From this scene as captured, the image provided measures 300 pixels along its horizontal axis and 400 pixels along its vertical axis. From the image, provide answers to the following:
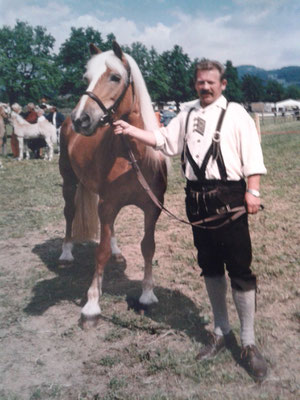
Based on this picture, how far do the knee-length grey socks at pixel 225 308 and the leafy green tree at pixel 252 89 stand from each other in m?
93.3

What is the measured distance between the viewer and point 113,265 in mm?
4477

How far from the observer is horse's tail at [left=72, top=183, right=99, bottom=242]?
4617 millimetres

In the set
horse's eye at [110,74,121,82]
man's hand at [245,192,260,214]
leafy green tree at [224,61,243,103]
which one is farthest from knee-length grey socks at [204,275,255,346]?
leafy green tree at [224,61,243,103]

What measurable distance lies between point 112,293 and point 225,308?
4.52 feet

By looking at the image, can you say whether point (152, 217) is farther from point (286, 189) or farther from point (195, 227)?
point (286, 189)

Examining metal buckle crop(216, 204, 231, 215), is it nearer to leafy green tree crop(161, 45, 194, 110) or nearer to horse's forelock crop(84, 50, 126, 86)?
horse's forelock crop(84, 50, 126, 86)

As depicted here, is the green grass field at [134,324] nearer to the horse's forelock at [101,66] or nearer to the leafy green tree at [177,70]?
the horse's forelock at [101,66]

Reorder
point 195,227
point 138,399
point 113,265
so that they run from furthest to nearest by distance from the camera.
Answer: point 113,265 → point 195,227 → point 138,399

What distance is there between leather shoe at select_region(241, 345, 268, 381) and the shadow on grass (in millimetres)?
132

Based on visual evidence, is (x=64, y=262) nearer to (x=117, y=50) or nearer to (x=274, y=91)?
(x=117, y=50)

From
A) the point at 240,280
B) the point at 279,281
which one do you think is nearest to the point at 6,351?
the point at 240,280

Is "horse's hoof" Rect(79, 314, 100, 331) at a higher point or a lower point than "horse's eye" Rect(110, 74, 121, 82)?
lower

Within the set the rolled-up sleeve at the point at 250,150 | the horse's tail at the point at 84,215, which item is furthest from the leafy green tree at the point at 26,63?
the rolled-up sleeve at the point at 250,150

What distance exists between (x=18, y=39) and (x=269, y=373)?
2345cm
